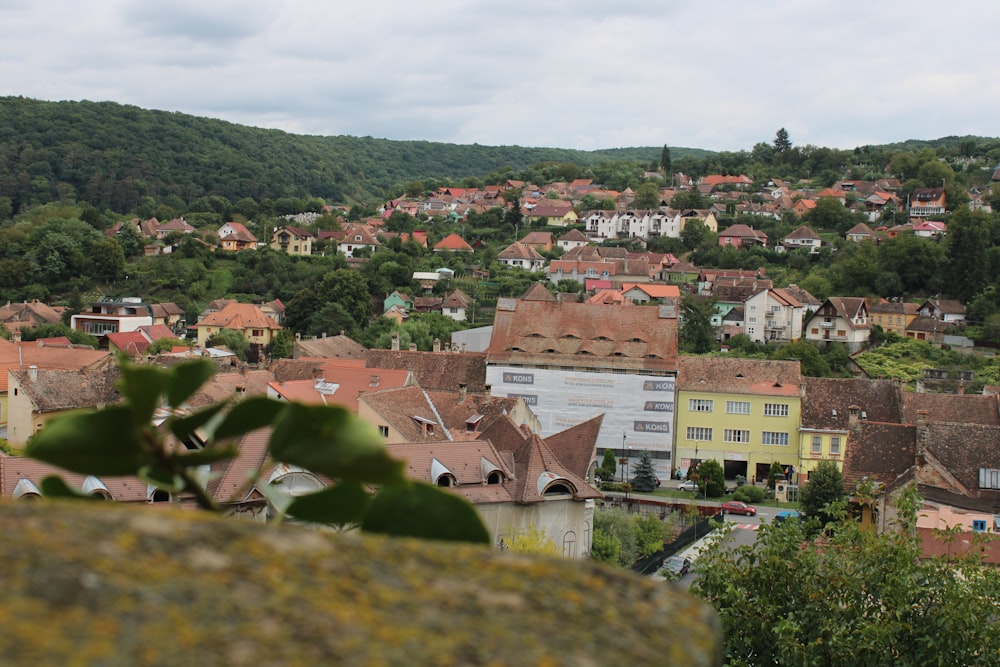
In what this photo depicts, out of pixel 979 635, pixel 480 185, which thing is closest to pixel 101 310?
pixel 979 635

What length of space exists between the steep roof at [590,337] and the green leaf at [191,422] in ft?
119

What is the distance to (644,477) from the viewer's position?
122 feet

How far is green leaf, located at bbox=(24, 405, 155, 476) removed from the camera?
7.50 feet

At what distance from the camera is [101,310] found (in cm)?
6225

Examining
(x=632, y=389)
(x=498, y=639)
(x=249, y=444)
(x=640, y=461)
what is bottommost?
(x=640, y=461)

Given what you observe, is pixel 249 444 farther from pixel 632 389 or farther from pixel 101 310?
pixel 101 310

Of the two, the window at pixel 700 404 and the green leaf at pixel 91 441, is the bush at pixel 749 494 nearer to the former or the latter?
the window at pixel 700 404

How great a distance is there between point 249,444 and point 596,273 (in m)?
58.7

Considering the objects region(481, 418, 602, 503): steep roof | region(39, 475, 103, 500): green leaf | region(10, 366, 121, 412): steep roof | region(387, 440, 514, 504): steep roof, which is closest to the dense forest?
region(10, 366, 121, 412): steep roof

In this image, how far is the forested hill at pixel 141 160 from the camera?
122 meters

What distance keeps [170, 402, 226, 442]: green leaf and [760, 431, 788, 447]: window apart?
36740 mm

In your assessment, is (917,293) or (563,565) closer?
(563,565)

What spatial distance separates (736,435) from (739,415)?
2.54 ft

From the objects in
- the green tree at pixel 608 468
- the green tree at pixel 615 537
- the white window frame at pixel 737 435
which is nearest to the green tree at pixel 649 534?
the green tree at pixel 615 537
